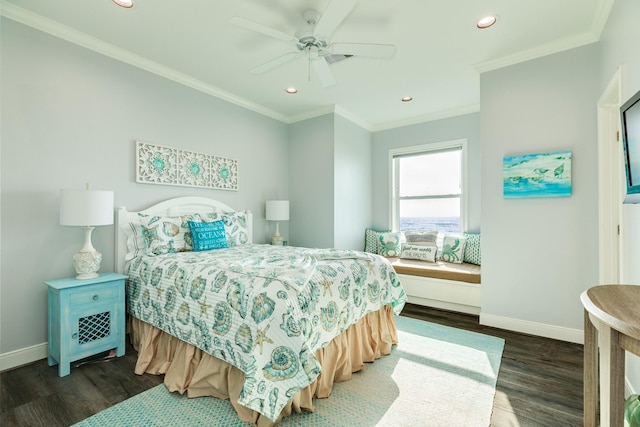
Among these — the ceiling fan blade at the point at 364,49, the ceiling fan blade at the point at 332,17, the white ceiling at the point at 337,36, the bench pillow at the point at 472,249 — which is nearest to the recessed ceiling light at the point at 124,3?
the white ceiling at the point at 337,36

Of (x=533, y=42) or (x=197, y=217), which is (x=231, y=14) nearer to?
(x=197, y=217)

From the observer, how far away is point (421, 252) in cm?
409

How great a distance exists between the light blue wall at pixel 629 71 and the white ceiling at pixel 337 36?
31cm

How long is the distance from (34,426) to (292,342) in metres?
1.50

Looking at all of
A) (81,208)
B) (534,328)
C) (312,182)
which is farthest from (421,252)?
(81,208)

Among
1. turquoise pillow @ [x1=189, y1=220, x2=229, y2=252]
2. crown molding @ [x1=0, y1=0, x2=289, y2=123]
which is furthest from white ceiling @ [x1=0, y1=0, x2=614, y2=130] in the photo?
turquoise pillow @ [x1=189, y1=220, x2=229, y2=252]

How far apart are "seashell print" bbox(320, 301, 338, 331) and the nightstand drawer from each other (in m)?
1.73

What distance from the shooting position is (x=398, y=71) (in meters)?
3.13

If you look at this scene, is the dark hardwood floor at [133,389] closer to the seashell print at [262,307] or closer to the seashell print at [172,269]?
the seashell print at [172,269]

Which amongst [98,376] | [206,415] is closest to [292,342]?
[206,415]

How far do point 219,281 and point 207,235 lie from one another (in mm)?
1217

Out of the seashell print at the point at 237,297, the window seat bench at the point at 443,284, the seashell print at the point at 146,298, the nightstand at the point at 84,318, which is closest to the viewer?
the seashell print at the point at 237,297

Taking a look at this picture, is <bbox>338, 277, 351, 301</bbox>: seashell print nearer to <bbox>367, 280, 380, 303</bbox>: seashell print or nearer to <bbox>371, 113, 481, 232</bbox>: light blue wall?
<bbox>367, 280, 380, 303</bbox>: seashell print

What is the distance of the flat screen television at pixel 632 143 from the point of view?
1393mm
